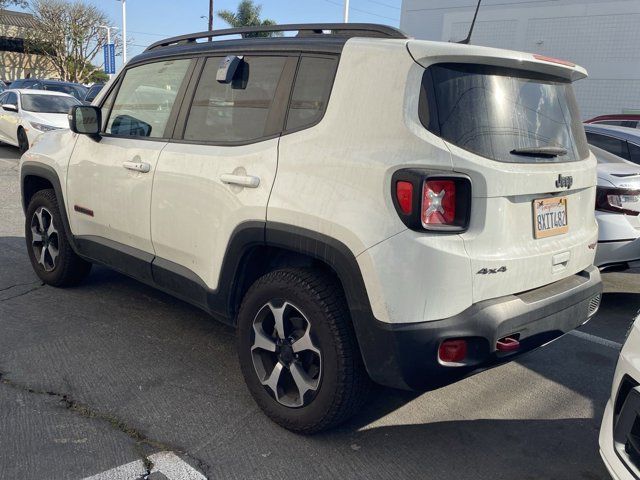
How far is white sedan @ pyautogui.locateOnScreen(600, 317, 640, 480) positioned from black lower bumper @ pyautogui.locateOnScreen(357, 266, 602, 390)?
0.46 metres

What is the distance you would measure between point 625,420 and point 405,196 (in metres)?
1.15

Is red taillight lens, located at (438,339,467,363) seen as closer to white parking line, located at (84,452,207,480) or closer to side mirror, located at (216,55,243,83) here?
white parking line, located at (84,452,207,480)

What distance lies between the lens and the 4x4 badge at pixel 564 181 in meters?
2.80

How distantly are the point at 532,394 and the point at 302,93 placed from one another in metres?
2.21

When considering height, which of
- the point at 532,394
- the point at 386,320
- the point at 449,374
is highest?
the point at 386,320

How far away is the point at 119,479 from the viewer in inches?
97.5

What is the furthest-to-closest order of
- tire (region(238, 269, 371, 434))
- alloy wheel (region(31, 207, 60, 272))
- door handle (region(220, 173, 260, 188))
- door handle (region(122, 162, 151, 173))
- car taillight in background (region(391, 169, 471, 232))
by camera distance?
1. alloy wheel (region(31, 207, 60, 272))
2. door handle (region(122, 162, 151, 173))
3. door handle (region(220, 173, 260, 188))
4. tire (region(238, 269, 371, 434))
5. car taillight in background (region(391, 169, 471, 232))

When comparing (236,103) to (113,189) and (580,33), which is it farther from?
(580,33)

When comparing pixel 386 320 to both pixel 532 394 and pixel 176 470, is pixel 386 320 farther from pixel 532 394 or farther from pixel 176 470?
pixel 532 394

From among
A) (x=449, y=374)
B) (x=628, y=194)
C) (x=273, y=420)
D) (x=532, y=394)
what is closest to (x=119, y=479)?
(x=273, y=420)

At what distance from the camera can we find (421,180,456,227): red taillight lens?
235cm

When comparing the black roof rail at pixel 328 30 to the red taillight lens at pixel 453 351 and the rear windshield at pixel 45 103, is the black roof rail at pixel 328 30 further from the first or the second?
the rear windshield at pixel 45 103

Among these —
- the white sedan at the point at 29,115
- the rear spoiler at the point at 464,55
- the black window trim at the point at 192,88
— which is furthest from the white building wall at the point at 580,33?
the black window trim at the point at 192,88

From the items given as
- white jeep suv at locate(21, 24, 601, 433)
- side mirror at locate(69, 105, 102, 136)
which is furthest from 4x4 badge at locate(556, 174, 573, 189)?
side mirror at locate(69, 105, 102, 136)
